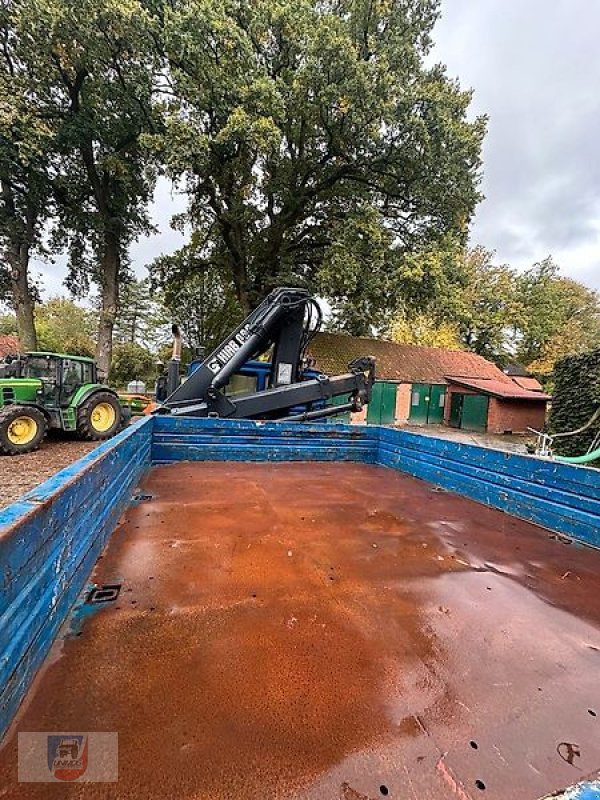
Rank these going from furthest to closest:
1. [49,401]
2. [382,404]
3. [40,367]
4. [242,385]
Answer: [382,404], [40,367], [49,401], [242,385]

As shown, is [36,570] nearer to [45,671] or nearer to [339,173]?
[45,671]

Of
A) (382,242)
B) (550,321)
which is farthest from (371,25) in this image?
(550,321)

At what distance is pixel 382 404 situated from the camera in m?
15.8

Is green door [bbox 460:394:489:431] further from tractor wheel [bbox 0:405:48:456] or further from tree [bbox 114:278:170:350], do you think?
tree [bbox 114:278:170:350]

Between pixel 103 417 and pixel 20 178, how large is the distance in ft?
31.8

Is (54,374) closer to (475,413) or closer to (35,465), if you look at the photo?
(35,465)

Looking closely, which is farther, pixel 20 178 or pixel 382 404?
pixel 382 404

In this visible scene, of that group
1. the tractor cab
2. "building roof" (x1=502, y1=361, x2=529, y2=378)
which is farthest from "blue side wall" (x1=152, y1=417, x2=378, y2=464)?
"building roof" (x1=502, y1=361, x2=529, y2=378)

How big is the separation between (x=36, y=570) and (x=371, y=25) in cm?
1451

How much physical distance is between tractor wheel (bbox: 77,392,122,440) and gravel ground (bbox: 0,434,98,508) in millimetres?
250

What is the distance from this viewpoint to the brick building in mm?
15898

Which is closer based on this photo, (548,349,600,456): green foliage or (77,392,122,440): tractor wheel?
(77,392,122,440): tractor wheel

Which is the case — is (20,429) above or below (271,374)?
below

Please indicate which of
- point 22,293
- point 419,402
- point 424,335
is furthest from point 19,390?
point 424,335
